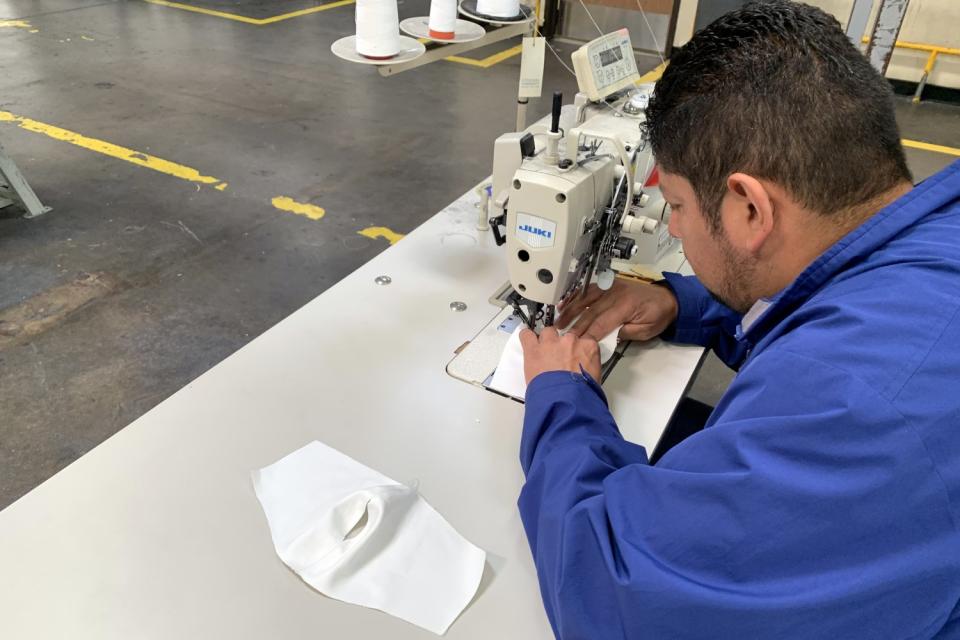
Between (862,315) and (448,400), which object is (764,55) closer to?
(862,315)

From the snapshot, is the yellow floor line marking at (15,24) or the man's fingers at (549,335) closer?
the man's fingers at (549,335)

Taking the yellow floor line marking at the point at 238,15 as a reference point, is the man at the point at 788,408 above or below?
above

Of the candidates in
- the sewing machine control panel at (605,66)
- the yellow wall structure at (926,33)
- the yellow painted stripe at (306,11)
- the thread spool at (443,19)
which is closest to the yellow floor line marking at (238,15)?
the yellow painted stripe at (306,11)

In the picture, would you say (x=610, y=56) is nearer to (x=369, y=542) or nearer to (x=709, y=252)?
(x=709, y=252)

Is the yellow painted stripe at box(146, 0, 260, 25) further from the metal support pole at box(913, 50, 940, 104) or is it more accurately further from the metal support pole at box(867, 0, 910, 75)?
the metal support pole at box(867, 0, 910, 75)

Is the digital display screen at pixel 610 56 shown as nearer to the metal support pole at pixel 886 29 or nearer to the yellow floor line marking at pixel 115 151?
the metal support pole at pixel 886 29

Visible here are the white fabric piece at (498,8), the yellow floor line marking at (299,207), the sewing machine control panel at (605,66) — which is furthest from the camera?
the yellow floor line marking at (299,207)

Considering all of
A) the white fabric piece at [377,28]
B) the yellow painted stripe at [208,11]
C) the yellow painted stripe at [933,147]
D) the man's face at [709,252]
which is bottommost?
the yellow painted stripe at [933,147]

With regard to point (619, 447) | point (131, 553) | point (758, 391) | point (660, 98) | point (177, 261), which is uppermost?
point (660, 98)

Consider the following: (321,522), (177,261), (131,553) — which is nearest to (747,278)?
(321,522)

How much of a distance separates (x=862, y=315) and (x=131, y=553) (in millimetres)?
1011

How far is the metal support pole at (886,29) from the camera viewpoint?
1712 millimetres

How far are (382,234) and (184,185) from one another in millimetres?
1236

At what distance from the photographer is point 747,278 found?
0.95 metres
